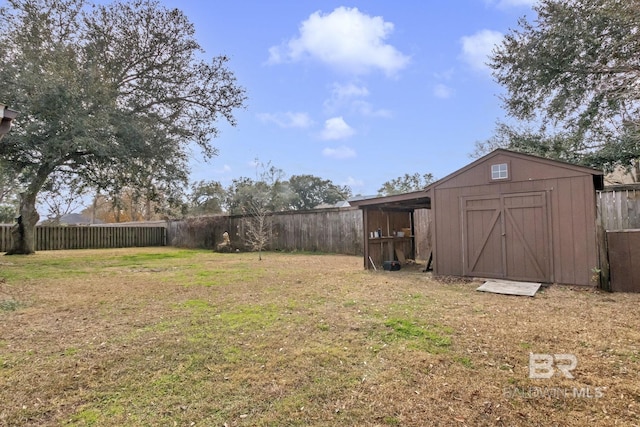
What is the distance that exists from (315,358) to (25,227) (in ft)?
43.5

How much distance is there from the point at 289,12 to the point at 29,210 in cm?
1056

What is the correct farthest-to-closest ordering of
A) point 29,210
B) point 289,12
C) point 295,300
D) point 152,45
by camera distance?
1. point 29,210
2. point 152,45
3. point 289,12
4. point 295,300

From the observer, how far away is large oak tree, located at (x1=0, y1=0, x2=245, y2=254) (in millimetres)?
8695

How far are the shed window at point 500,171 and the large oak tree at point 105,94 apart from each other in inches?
Answer: 359

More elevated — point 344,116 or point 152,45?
point 152,45

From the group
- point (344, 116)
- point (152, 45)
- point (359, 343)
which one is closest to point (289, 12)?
point (152, 45)

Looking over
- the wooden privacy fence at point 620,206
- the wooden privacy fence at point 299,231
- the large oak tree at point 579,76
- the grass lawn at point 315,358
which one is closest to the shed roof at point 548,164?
the wooden privacy fence at point 620,206

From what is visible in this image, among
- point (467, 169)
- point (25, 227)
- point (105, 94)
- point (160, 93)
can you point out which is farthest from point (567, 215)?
point (25, 227)

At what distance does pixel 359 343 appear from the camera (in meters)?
3.24

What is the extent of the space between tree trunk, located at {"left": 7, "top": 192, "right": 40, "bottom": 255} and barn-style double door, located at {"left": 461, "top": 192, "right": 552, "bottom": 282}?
13.2 metres

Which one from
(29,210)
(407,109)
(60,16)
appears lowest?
(29,210)

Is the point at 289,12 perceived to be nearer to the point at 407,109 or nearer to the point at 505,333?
the point at 407,109

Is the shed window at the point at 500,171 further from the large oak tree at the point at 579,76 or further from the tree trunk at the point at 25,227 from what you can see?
the tree trunk at the point at 25,227

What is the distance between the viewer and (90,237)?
56.0 ft
